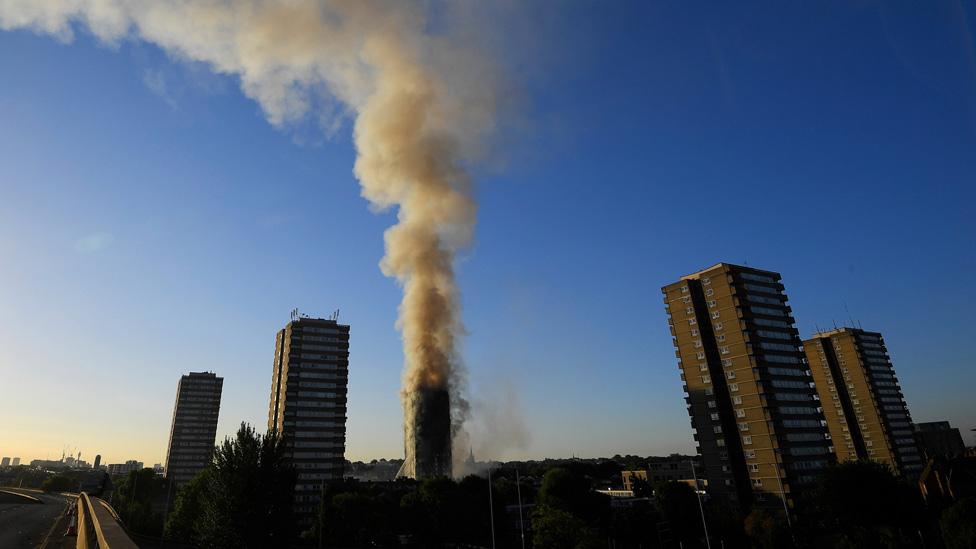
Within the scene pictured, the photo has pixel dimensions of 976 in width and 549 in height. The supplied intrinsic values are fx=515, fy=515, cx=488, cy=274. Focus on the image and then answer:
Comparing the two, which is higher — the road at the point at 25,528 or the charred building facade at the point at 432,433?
the charred building facade at the point at 432,433

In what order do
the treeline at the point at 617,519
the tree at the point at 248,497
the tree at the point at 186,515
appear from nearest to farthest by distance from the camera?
the tree at the point at 248,497 < the treeline at the point at 617,519 < the tree at the point at 186,515

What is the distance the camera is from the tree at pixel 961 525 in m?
43.5

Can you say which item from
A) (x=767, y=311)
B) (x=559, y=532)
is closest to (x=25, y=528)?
(x=559, y=532)

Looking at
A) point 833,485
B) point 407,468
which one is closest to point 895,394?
point 833,485

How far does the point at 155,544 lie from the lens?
193 ft

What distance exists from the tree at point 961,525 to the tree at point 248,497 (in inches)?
2164

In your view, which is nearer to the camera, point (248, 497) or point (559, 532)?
point (248, 497)

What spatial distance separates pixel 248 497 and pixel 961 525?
58.8 meters

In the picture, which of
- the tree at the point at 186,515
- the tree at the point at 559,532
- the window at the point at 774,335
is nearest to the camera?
Answer: the tree at the point at 559,532

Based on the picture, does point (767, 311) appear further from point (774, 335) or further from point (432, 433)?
point (432, 433)

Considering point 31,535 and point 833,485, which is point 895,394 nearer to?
point 833,485

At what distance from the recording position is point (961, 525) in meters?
44.9

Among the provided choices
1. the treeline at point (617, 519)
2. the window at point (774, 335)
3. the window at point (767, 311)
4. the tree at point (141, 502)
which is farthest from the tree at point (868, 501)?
the tree at point (141, 502)

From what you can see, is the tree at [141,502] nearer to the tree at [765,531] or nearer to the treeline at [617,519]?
the treeline at [617,519]
